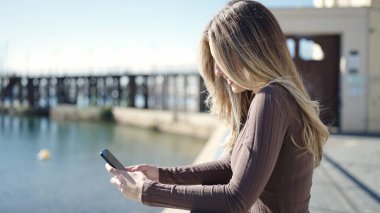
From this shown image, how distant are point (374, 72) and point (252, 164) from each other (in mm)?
11261

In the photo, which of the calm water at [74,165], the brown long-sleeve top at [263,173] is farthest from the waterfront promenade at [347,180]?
the calm water at [74,165]

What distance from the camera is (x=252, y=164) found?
1.32 metres

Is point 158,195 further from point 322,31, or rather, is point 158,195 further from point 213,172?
point 322,31

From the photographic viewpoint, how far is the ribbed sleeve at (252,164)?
132 cm

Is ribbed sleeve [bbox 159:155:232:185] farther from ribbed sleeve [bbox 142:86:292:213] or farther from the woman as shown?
ribbed sleeve [bbox 142:86:292:213]

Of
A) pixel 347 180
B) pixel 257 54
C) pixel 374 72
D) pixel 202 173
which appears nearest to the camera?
pixel 257 54

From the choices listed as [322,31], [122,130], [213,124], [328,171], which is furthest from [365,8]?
[122,130]

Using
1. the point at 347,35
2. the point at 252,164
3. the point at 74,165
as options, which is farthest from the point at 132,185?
the point at 74,165

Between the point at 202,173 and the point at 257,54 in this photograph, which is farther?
the point at 202,173

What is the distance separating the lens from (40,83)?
60.8 metres

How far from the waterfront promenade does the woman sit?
97.2 inches

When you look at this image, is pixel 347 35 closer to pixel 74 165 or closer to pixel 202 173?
pixel 202 173

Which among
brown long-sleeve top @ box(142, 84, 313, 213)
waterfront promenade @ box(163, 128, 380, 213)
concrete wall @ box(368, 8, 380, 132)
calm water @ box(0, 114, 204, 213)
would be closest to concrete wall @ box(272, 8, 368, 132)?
concrete wall @ box(368, 8, 380, 132)

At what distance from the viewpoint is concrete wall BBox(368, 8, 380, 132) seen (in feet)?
38.0
